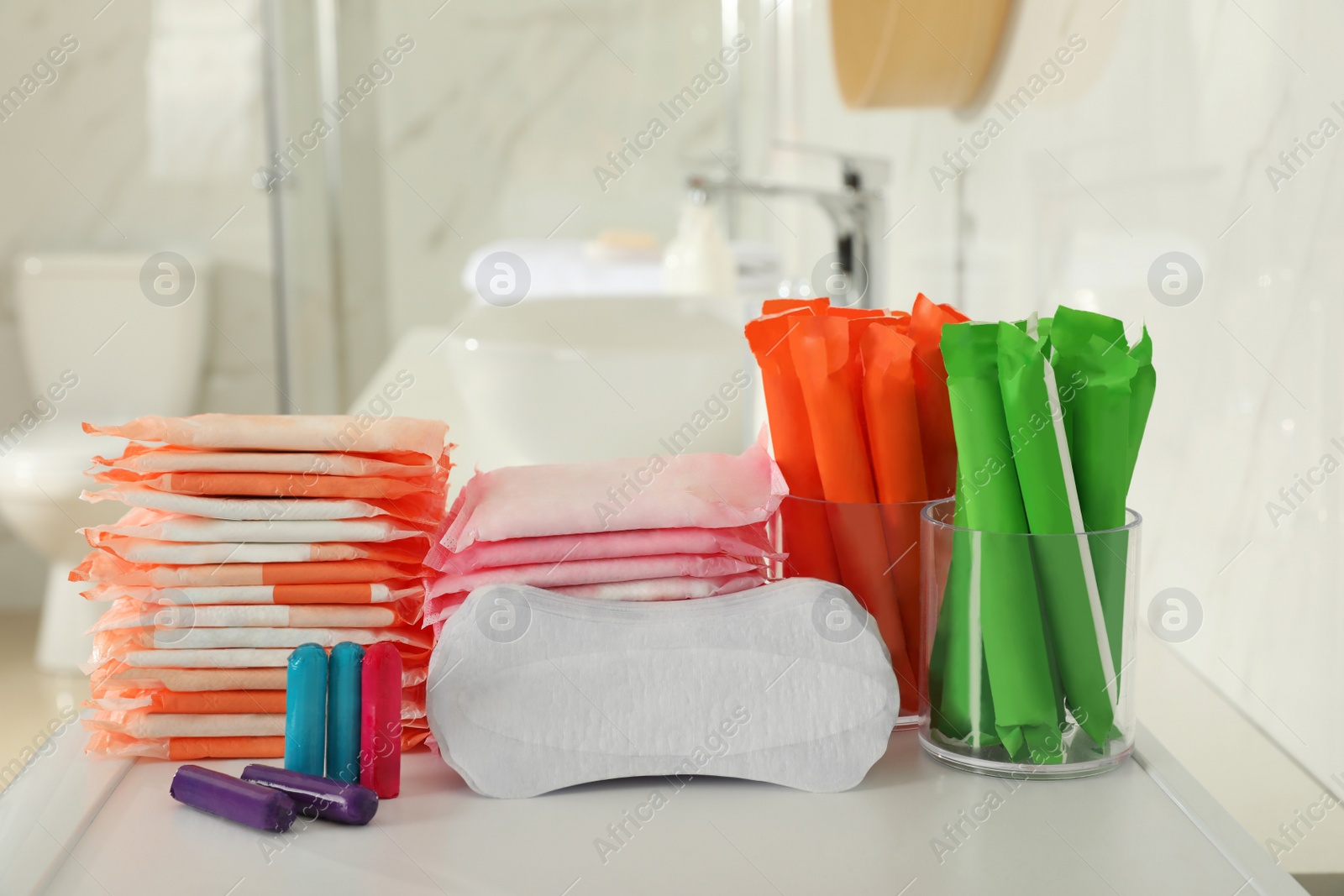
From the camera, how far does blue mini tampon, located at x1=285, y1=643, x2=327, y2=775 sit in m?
0.47

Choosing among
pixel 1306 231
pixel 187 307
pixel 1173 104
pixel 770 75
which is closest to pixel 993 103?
pixel 1173 104

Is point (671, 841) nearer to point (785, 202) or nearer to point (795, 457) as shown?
point (795, 457)

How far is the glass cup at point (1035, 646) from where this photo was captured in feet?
1.57

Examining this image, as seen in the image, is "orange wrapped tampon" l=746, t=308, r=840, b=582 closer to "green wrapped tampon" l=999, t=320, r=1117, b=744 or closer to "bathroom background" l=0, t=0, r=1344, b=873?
"green wrapped tampon" l=999, t=320, r=1117, b=744

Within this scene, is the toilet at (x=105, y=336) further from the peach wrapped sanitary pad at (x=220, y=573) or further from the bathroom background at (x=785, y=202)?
the peach wrapped sanitary pad at (x=220, y=573)

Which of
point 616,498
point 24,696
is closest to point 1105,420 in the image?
point 616,498

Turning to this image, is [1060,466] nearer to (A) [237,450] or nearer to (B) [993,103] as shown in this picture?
(A) [237,450]

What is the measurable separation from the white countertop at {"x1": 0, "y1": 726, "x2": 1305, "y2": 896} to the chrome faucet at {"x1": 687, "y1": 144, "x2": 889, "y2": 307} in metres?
0.71

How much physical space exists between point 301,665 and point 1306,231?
0.51 meters

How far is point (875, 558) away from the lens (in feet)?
1.79

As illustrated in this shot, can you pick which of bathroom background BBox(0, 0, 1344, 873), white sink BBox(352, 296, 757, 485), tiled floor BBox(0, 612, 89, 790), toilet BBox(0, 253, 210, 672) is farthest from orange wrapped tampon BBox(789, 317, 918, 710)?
toilet BBox(0, 253, 210, 672)

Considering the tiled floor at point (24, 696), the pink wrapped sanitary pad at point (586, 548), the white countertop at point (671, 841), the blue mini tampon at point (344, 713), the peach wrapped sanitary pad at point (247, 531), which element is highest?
the peach wrapped sanitary pad at point (247, 531)

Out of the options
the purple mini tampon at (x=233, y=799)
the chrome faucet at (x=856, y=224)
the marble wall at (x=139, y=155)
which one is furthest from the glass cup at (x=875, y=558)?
the marble wall at (x=139, y=155)

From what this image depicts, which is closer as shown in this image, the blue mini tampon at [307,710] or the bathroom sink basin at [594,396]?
the blue mini tampon at [307,710]
